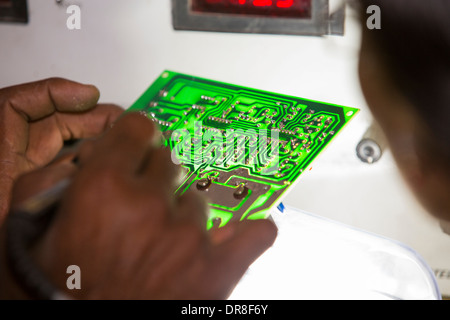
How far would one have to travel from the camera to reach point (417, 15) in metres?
0.91

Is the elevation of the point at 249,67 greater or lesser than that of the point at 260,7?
lesser

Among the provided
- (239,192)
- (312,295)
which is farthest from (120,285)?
(312,295)

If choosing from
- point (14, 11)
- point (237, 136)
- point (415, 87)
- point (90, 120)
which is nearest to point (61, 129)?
point (90, 120)

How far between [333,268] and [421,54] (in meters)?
0.43

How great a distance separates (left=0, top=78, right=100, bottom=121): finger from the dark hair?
0.58 metres

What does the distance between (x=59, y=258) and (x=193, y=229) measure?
0.54 ft

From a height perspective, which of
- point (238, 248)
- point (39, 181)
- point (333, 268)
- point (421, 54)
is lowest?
point (333, 268)

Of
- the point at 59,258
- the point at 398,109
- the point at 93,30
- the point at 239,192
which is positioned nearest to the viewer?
the point at 59,258

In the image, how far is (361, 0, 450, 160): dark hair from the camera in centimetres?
90

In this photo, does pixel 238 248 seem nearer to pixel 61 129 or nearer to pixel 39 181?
pixel 39 181

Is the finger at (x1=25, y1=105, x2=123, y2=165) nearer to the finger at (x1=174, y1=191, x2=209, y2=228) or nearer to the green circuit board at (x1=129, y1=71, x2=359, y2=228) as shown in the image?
the green circuit board at (x1=129, y1=71, x2=359, y2=228)

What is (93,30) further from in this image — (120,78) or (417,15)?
(417,15)

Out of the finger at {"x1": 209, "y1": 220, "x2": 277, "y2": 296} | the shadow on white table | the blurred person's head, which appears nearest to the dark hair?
the blurred person's head

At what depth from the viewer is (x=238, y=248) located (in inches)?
27.3
